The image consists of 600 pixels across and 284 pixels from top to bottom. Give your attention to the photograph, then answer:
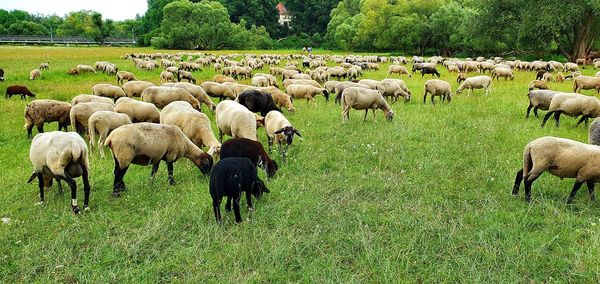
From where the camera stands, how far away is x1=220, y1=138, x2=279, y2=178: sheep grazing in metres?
7.79

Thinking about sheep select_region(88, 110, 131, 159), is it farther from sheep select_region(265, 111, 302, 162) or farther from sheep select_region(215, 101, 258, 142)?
sheep select_region(265, 111, 302, 162)

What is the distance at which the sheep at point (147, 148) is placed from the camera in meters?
7.24

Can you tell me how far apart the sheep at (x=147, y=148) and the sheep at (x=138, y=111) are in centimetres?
334

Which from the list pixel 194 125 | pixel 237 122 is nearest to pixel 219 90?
pixel 237 122

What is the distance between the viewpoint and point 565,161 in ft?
21.5

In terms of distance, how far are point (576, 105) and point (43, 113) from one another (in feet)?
53.8

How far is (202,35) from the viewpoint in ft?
249

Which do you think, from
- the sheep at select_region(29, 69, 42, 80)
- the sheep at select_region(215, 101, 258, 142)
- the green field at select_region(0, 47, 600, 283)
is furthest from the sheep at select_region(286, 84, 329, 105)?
the sheep at select_region(29, 69, 42, 80)

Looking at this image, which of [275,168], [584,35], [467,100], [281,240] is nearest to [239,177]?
[281,240]

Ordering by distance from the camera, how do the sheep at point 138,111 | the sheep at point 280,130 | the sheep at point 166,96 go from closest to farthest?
1. the sheep at point 280,130
2. the sheep at point 138,111
3. the sheep at point 166,96

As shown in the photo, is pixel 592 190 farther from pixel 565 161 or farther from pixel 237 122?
pixel 237 122

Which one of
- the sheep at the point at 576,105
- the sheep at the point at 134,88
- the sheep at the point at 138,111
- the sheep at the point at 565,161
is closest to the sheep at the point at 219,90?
the sheep at the point at 134,88

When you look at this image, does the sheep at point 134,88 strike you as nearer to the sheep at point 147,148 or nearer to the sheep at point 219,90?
the sheep at point 219,90

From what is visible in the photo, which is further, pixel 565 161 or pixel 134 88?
pixel 134 88
